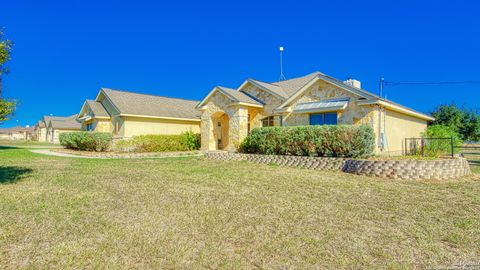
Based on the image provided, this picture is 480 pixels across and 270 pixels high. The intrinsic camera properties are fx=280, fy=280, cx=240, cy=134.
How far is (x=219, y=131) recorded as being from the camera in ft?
73.7

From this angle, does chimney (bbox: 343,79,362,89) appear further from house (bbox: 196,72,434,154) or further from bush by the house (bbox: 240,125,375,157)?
bush by the house (bbox: 240,125,375,157)

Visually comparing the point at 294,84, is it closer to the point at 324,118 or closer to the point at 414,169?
the point at 324,118

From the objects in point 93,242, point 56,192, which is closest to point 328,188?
point 93,242

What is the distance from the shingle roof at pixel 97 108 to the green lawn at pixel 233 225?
18.2 m

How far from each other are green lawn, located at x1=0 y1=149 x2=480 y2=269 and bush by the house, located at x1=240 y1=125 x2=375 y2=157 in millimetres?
3821

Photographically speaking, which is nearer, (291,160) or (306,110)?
(291,160)

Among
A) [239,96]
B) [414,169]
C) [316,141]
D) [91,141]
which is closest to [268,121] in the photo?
[239,96]

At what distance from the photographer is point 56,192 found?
7.21 meters

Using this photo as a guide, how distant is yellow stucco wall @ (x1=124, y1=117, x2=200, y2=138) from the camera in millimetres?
23844

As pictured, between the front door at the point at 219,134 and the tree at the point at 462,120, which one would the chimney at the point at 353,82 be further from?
the tree at the point at 462,120

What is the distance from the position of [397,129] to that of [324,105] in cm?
490

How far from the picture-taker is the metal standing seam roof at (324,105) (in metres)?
15.2

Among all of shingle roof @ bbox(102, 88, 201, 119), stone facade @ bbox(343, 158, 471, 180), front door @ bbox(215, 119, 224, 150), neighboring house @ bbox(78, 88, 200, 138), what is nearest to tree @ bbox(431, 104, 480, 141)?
front door @ bbox(215, 119, 224, 150)

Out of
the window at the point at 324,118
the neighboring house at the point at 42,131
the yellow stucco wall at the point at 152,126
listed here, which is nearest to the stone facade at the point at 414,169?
the window at the point at 324,118
